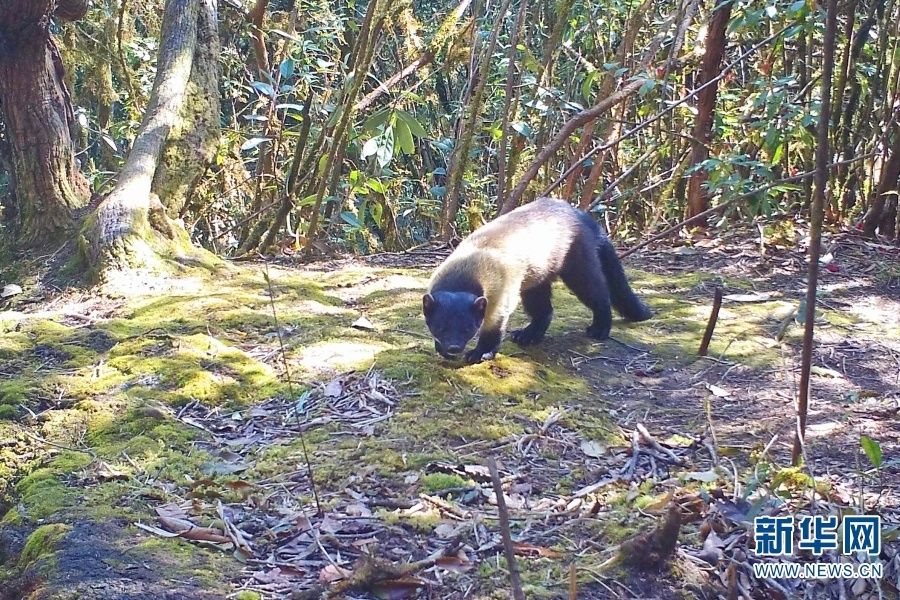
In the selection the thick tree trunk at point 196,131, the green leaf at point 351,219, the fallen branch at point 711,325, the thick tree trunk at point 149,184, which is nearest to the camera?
the fallen branch at point 711,325

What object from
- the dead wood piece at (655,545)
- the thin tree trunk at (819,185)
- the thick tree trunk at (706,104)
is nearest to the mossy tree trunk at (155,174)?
the dead wood piece at (655,545)

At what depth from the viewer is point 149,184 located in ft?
20.0

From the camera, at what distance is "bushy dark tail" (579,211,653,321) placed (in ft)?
19.4

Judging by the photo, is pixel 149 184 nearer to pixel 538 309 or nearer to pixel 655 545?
pixel 538 309

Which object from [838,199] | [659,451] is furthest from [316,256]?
[838,199]

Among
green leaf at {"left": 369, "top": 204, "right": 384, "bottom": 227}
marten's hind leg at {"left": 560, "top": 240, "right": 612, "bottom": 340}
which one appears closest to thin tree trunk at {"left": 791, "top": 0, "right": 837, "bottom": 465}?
marten's hind leg at {"left": 560, "top": 240, "right": 612, "bottom": 340}

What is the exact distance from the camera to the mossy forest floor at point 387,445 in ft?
8.79

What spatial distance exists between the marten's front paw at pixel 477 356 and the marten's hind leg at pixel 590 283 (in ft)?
2.97

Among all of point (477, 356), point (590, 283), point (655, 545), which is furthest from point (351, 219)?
point (655, 545)

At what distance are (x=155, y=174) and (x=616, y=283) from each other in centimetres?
367

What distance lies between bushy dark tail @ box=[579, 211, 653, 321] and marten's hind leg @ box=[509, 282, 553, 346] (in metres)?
0.52

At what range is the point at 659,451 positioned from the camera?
12.1 feet

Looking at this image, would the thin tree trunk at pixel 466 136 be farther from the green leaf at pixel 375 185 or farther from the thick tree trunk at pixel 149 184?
the thick tree trunk at pixel 149 184

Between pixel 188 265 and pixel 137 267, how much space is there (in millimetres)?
383
